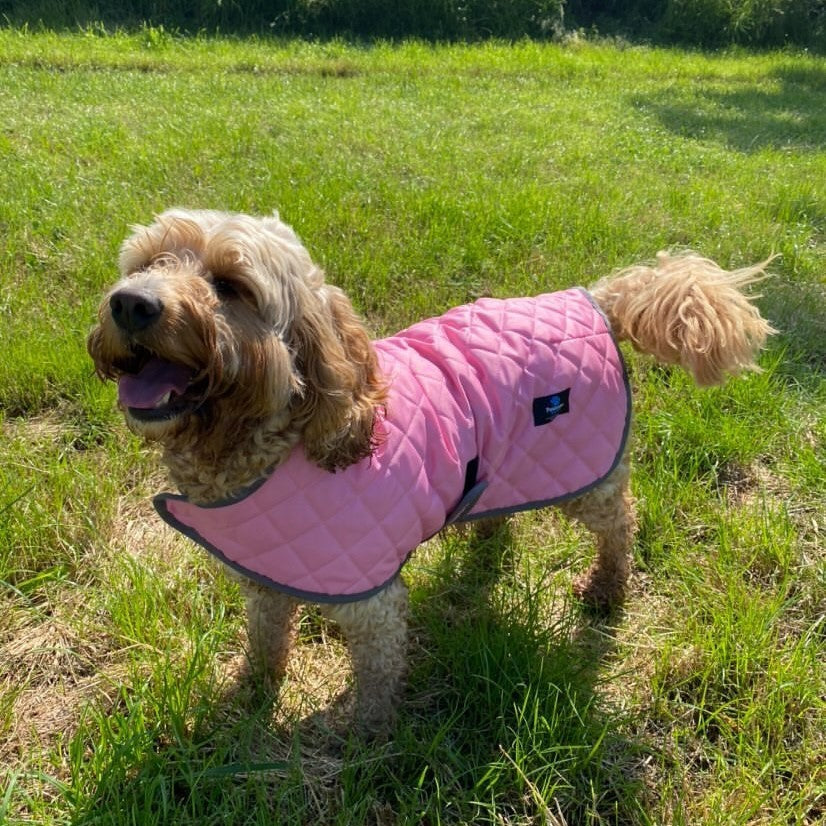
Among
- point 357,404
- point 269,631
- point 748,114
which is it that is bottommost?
point 269,631

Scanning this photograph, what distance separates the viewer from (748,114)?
33.8ft

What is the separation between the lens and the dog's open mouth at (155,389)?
1856mm

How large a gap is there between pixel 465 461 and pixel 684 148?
6.96 meters

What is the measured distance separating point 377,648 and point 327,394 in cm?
92

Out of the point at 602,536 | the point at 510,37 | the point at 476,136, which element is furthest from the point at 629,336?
the point at 510,37

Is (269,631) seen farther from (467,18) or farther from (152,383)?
(467,18)

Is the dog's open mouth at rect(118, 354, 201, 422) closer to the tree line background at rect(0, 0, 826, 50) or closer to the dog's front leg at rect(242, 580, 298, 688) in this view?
the dog's front leg at rect(242, 580, 298, 688)

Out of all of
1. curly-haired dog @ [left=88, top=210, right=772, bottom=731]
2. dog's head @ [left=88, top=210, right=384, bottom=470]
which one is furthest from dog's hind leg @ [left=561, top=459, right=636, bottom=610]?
dog's head @ [left=88, top=210, right=384, bottom=470]

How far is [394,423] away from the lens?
232 cm

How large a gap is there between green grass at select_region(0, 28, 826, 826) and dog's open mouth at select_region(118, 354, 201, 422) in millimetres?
933

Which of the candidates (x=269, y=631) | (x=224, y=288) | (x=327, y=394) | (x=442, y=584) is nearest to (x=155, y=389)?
(x=224, y=288)

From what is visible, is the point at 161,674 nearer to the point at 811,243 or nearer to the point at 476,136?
the point at 811,243

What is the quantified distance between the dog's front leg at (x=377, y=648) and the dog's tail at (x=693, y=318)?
1320 millimetres

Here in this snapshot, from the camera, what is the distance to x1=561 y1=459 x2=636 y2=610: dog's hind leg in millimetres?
2805
